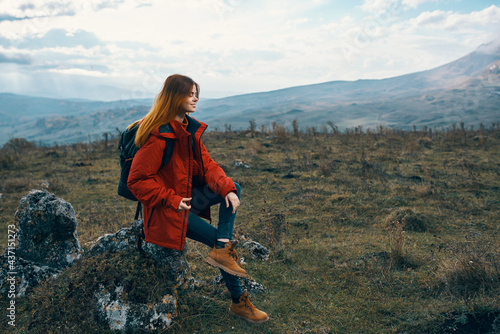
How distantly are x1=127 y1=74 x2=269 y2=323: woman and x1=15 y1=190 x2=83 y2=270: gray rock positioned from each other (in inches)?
57.4

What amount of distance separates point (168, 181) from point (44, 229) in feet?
5.96

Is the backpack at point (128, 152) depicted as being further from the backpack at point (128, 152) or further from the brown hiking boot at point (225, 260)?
the brown hiking boot at point (225, 260)

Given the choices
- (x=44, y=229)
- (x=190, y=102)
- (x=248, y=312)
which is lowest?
(x=248, y=312)

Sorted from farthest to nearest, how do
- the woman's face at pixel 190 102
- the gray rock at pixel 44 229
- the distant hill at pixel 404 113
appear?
1. the distant hill at pixel 404 113
2. the gray rock at pixel 44 229
3. the woman's face at pixel 190 102

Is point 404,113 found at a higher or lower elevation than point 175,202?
higher

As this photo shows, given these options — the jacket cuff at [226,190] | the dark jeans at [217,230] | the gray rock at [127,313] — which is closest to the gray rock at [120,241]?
the gray rock at [127,313]

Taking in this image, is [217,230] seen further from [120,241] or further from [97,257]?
[97,257]

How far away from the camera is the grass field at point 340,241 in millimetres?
2803

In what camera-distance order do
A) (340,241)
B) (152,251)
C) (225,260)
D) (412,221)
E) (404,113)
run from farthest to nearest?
(404,113) < (412,221) < (340,241) < (152,251) < (225,260)

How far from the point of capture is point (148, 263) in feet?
9.57

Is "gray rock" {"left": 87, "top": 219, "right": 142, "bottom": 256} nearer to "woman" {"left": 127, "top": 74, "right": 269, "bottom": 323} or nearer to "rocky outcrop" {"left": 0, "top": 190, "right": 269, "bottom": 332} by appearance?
"rocky outcrop" {"left": 0, "top": 190, "right": 269, "bottom": 332}

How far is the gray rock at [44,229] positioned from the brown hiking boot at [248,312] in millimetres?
2017

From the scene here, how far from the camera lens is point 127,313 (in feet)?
8.64

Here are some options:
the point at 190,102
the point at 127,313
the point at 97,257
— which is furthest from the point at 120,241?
the point at 190,102
